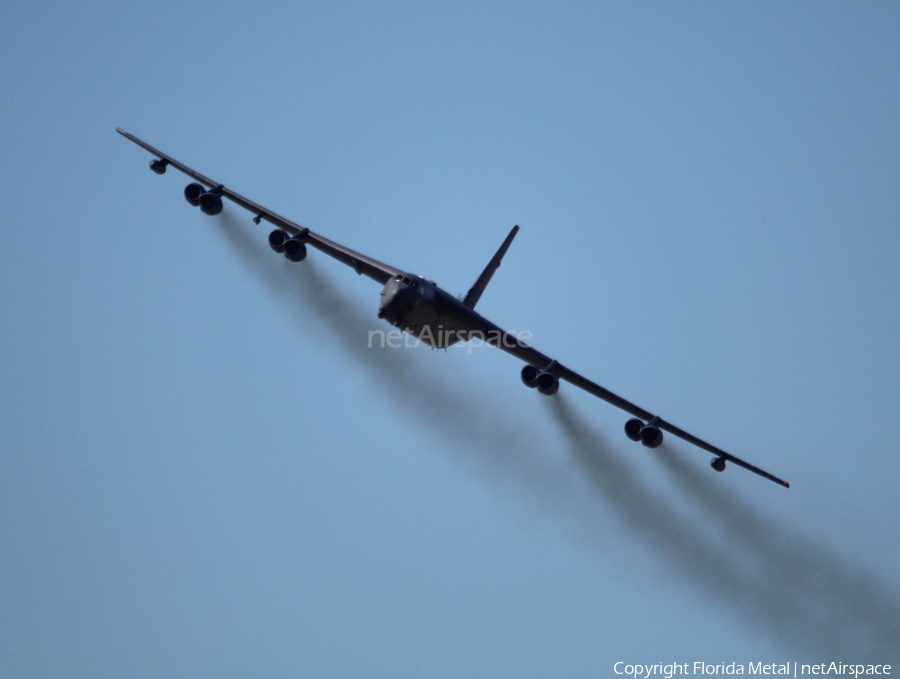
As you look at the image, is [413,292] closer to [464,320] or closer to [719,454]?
[464,320]

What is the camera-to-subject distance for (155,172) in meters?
46.4

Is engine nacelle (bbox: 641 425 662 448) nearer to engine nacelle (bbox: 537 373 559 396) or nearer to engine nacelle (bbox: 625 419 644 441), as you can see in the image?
engine nacelle (bbox: 625 419 644 441)

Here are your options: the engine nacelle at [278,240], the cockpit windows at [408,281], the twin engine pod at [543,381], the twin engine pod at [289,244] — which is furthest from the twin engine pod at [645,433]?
the engine nacelle at [278,240]

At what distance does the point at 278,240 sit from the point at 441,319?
655cm

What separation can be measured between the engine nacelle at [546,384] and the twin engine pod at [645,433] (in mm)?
3052

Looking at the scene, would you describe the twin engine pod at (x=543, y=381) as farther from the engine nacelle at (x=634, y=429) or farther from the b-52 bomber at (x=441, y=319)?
the engine nacelle at (x=634, y=429)

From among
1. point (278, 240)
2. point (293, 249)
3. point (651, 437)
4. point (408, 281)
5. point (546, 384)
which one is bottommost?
point (408, 281)

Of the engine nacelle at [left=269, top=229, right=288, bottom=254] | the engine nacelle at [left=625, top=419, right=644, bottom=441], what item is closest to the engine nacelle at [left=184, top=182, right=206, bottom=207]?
the engine nacelle at [left=269, top=229, right=288, bottom=254]

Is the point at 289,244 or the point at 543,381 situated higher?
the point at 543,381

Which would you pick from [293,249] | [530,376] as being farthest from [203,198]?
[530,376]

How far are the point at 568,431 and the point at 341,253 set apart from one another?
12.1 m

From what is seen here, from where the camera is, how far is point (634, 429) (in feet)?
144

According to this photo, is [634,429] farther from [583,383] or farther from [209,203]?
[209,203]

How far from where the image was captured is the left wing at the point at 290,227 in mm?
43094
